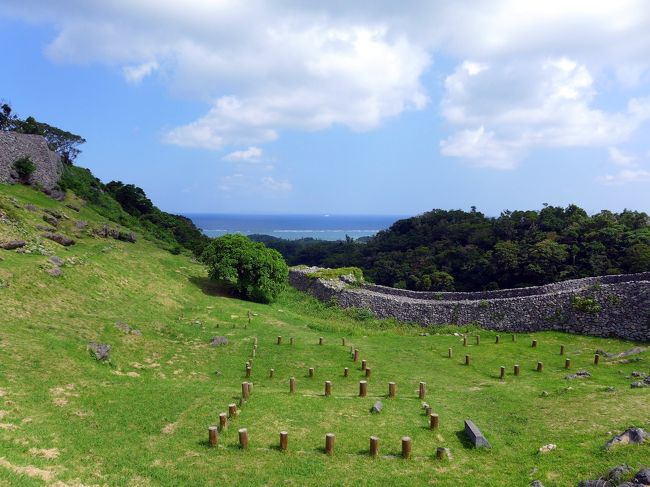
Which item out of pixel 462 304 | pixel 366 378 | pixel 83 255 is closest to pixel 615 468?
pixel 366 378

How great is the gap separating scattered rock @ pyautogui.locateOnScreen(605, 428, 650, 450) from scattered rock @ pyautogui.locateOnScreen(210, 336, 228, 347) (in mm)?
18629

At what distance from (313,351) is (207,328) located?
716 centimetres

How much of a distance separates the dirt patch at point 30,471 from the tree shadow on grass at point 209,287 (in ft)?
84.1

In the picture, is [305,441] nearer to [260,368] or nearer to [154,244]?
[260,368]

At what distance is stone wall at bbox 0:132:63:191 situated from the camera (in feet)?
153

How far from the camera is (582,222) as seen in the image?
→ 63156 mm

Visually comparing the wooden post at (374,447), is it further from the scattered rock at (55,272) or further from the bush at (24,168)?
the bush at (24,168)

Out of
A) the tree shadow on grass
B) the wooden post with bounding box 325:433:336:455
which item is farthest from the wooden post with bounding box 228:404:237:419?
the tree shadow on grass

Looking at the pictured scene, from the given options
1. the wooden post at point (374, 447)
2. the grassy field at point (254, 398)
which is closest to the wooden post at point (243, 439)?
the grassy field at point (254, 398)

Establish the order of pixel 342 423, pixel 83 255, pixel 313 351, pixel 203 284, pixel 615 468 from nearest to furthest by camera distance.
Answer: pixel 615 468, pixel 342 423, pixel 313 351, pixel 83 255, pixel 203 284

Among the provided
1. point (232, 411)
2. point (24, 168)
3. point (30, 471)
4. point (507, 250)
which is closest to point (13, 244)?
point (232, 411)

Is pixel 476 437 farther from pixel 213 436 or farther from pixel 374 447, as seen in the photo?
pixel 213 436

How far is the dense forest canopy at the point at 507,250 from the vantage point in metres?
54.8

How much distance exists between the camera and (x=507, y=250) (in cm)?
6194
